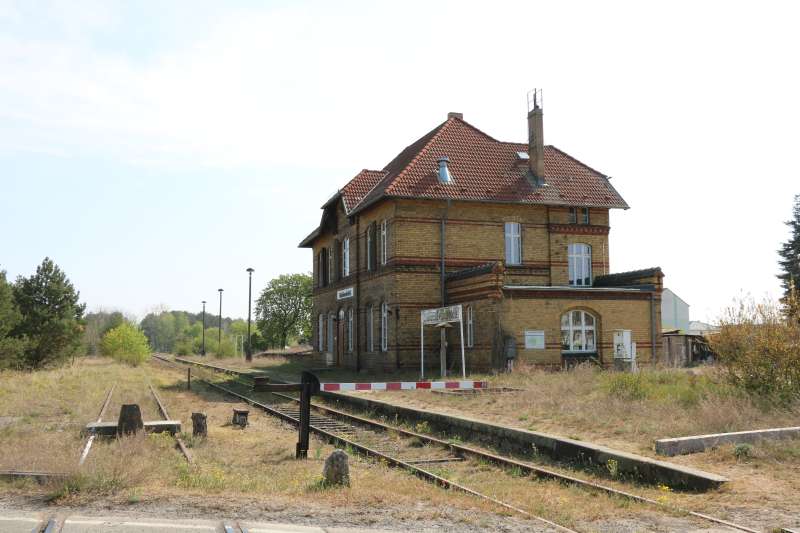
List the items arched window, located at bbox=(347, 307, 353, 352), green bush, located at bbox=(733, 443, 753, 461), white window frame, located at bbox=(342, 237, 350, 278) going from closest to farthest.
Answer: green bush, located at bbox=(733, 443, 753, 461)
arched window, located at bbox=(347, 307, 353, 352)
white window frame, located at bbox=(342, 237, 350, 278)

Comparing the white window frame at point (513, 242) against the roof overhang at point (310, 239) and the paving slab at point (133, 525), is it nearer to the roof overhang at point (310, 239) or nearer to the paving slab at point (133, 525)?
the roof overhang at point (310, 239)

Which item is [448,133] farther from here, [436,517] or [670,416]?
[436,517]

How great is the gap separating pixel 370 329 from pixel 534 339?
855cm

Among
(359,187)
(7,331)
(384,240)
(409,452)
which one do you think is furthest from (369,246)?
(7,331)

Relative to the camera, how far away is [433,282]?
29.3 meters

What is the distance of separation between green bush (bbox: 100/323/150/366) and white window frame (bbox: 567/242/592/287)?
30985mm

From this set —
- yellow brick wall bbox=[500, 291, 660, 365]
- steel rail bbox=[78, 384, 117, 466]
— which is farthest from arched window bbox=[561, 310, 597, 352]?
steel rail bbox=[78, 384, 117, 466]

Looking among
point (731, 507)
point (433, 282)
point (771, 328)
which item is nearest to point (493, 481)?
point (731, 507)

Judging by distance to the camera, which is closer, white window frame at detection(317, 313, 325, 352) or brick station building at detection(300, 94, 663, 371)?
brick station building at detection(300, 94, 663, 371)

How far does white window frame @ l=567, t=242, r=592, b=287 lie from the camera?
31.5 meters

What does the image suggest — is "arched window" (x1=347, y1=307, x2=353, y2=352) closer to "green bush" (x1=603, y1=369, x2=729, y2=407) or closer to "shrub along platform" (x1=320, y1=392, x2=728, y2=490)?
"shrub along platform" (x1=320, y1=392, x2=728, y2=490)

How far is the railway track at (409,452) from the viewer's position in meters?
8.35

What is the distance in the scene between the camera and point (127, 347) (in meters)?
50.1

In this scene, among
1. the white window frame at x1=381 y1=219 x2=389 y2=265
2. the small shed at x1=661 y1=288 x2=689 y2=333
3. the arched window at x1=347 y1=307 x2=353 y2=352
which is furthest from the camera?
the small shed at x1=661 y1=288 x2=689 y2=333
